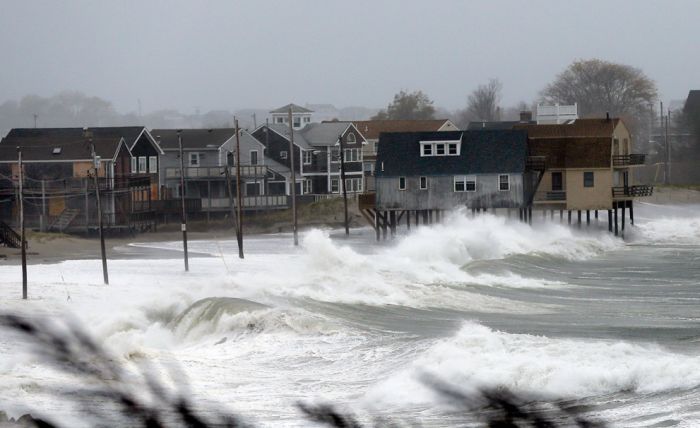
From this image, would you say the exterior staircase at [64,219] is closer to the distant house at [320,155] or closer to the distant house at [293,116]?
the distant house at [320,155]

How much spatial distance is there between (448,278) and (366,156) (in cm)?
6296

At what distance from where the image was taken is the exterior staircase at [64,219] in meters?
80.7

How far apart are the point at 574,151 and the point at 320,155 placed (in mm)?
34732

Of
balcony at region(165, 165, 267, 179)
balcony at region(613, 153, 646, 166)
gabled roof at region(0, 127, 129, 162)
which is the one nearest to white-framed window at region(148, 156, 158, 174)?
balcony at region(165, 165, 267, 179)

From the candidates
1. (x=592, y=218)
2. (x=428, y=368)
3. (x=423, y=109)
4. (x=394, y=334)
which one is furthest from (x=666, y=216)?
(x=423, y=109)

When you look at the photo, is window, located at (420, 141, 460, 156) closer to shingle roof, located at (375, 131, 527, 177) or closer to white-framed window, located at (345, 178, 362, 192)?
shingle roof, located at (375, 131, 527, 177)

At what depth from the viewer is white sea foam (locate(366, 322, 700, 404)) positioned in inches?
975

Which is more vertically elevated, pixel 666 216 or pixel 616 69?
pixel 616 69

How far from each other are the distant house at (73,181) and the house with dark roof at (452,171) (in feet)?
58.0

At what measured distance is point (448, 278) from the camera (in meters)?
50.2

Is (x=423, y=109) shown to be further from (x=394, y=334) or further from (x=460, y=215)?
(x=394, y=334)

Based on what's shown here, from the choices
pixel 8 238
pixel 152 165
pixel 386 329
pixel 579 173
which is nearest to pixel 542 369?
pixel 386 329

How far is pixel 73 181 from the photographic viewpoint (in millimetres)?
84688

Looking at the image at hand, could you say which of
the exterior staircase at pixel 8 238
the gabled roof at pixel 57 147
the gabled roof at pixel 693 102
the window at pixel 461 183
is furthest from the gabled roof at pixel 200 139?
the gabled roof at pixel 693 102
